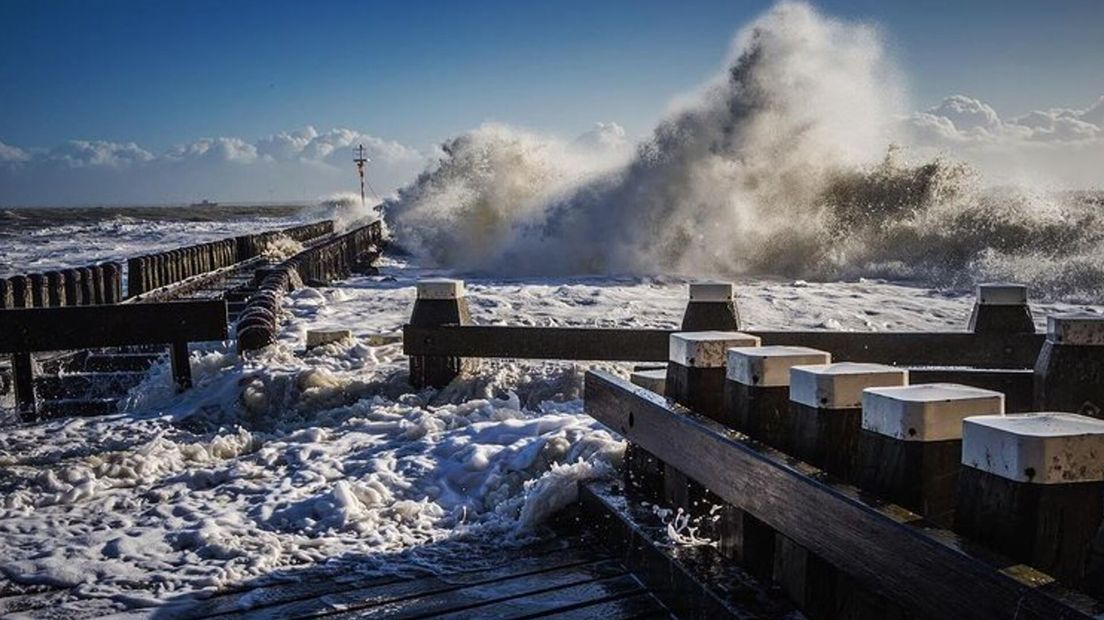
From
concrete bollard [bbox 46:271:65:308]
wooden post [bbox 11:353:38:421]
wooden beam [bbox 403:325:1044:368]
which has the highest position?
wooden beam [bbox 403:325:1044:368]

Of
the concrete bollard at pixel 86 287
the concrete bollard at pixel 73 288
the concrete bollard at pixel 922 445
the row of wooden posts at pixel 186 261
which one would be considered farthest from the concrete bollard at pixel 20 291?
the concrete bollard at pixel 922 445

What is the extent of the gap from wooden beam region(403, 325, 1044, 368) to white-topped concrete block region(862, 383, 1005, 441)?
3.18 meters

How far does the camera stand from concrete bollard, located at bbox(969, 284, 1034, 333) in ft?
17.3

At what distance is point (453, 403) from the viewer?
6.46 m

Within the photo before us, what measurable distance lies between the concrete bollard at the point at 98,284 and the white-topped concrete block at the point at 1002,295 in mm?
11112

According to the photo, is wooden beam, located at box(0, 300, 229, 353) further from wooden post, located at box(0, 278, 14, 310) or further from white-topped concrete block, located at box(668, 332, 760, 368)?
white-topped concrete block, located at box(668, 332, 760, 368)

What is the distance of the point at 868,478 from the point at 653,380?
1729mm

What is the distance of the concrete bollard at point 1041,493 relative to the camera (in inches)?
69.5

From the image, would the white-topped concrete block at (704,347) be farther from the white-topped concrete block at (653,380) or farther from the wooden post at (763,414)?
the white-topped concrete block at (653,380)

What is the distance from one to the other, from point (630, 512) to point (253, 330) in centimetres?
556

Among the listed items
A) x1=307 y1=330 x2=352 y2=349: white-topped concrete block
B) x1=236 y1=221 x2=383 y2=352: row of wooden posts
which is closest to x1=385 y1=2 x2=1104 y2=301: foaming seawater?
x1=236 y1=221 x2=383 y2=352: row of wooden posts

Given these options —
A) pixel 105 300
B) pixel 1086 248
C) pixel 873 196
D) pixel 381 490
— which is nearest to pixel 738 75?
pixel 873 196

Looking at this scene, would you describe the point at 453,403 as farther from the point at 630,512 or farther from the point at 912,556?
the point at 912,556

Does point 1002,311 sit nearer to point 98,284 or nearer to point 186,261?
point 98,284
